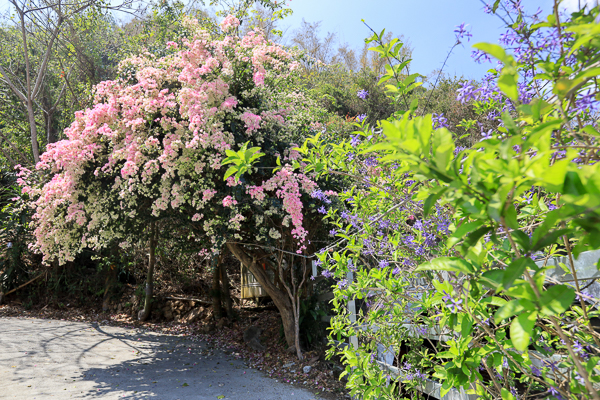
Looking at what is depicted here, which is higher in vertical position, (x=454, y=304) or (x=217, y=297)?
(x=454, y=304)

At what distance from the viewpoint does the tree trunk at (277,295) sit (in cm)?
536

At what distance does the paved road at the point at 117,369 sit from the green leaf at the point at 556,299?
3.84m

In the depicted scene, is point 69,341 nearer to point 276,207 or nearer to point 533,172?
point 276,207

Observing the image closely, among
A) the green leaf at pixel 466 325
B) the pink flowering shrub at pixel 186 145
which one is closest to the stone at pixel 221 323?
the pink flowering shrub at pixel 186 145

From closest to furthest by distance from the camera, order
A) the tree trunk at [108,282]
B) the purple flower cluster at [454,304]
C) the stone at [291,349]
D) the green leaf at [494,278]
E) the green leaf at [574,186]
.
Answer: the green leaf at [574,186] → the green leaf at [494,278] → the purple flower cluster at [454,304] → the stone at [291,349] → the tree trunk at [108,282]

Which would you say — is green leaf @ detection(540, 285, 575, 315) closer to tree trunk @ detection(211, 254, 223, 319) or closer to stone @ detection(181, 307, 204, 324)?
tree trunk @ detection(211, 254, 223, 319)

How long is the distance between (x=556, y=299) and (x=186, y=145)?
376 centimetres

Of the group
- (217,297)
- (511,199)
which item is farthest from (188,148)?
(217,297)

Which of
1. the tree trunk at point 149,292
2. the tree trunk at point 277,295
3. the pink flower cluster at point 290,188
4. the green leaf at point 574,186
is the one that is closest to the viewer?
the green leaf at point 574,186

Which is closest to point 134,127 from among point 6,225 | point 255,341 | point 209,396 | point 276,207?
point 276,207

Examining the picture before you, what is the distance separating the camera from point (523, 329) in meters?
0.64

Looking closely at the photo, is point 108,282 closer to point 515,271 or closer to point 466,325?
point 466,325

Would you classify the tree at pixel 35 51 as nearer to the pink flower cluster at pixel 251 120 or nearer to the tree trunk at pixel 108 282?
the tree trunk at pixel 108 282

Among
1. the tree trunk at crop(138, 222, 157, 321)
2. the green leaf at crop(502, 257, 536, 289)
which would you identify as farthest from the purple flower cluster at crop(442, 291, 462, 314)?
the tree trunk at crop(138, 222, 157, 321)
